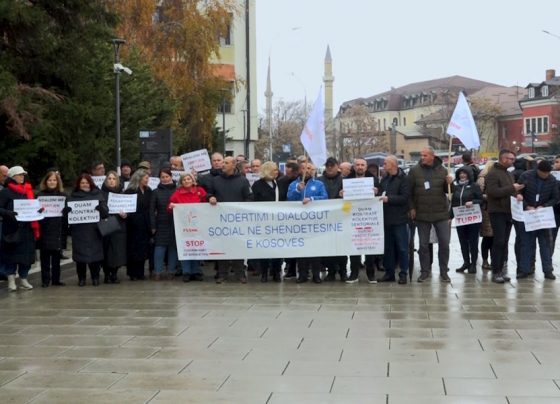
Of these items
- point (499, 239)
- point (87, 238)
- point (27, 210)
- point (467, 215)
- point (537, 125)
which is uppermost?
point (537, 125)

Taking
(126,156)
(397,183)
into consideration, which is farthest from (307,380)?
Result: (126,156)

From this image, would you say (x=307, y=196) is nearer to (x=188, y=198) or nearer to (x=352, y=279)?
(x=352, y=279)

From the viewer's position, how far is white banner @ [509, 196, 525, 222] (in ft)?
44.3

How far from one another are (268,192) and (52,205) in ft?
11.4

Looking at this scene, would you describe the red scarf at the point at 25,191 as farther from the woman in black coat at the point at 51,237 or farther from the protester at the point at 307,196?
the protester at the point at 307,196

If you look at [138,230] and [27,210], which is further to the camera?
[138,230]

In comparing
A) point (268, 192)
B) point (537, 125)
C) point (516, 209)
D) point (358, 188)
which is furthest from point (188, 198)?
point (537, 125)

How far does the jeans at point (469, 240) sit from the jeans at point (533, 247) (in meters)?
1.01

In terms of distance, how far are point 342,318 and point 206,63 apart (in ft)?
82.4

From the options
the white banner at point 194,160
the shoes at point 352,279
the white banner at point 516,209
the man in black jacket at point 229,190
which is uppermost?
the white banner at point 194,160

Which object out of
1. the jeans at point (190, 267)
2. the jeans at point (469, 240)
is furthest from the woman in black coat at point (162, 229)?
the jeans at point (469, 240)

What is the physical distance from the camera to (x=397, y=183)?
1346 centimetres

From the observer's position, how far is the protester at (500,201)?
13.4 metres

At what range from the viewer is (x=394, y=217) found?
13.5 metres
